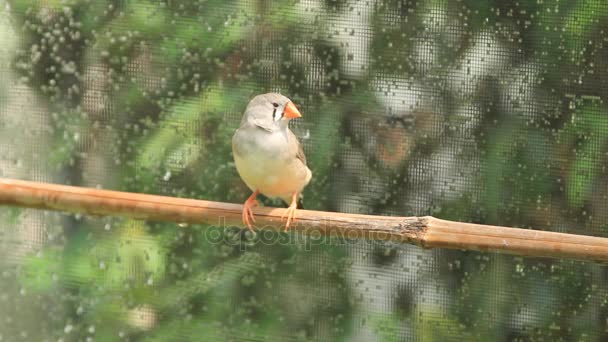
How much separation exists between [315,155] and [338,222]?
553 millimetres

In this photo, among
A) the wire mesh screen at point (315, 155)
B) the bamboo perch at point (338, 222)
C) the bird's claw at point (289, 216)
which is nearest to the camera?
the bamboo perch at point (338, 222)

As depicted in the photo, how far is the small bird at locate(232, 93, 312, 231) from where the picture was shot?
156cm

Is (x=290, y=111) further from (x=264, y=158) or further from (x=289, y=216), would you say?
(x=289, y=216)

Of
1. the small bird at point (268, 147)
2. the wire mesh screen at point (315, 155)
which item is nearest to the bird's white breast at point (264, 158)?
the small bird at point (268, 147)

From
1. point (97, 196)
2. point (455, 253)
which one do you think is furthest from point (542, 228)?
point (97, 196)

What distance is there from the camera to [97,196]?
1.44m

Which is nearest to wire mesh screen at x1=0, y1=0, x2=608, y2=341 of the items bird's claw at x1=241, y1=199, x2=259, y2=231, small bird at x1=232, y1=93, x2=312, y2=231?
small bird at x1=232, y1=93, x2=312, y2=231

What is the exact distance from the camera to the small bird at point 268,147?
1556 millimetres

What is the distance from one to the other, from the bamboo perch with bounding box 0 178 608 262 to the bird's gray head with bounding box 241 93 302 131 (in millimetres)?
184

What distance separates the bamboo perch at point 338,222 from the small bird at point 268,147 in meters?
0.08

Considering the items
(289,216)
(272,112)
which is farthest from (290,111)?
(289,216)

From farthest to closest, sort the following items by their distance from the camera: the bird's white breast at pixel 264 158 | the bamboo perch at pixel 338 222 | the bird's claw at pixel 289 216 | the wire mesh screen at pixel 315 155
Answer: the wire mesh screen at pixel 315 155, the bird's white breast at pixel 264 158, the bird's claw at pixel 289 216, the bamboo perch at pixel 338 222

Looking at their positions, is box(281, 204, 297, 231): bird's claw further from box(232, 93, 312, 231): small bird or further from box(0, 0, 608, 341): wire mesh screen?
box(0, 0, 608, 341): wire mesh screen

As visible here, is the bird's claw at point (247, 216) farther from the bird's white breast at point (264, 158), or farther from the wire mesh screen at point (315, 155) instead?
the wire mesh screen at point (315, 155)
